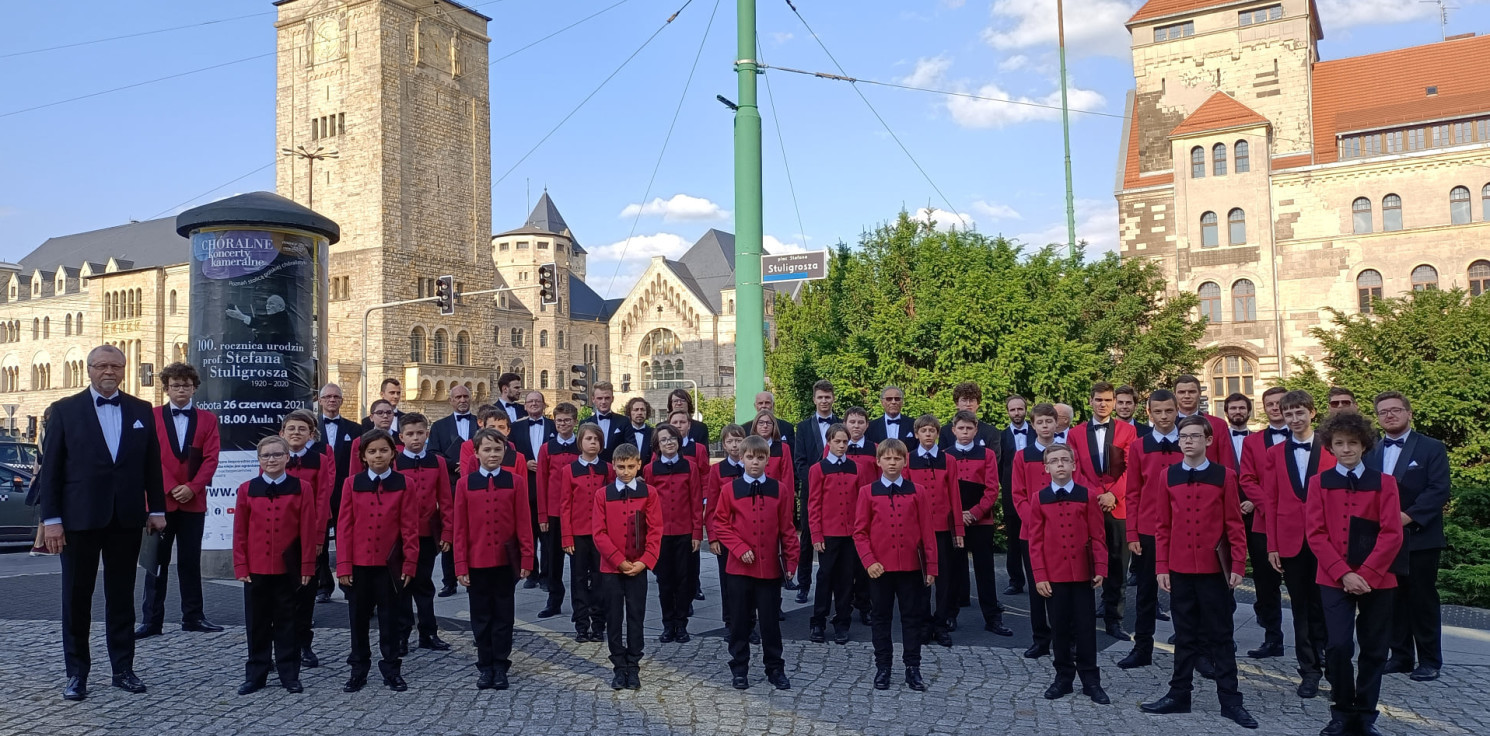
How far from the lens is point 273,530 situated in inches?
257

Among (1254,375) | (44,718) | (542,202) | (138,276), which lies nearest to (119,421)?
(44,718)

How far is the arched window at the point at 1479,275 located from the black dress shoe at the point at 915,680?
37.3 m

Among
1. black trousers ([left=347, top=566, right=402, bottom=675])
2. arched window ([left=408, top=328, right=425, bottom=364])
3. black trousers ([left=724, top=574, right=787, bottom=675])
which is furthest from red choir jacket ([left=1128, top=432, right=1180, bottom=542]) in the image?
arched window ([left=408, top=328, right=425, bottom=364])

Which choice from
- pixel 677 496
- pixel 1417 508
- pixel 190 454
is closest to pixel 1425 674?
pixel 1417 508

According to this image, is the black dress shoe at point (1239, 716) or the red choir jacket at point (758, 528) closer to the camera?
the black dress shoe at point (1239, 716)

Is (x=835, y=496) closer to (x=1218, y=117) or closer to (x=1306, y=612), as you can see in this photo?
(x=1306, y=612)

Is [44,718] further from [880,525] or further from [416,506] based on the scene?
[880,525]

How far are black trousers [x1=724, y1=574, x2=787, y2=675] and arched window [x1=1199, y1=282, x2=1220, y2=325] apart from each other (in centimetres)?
3659

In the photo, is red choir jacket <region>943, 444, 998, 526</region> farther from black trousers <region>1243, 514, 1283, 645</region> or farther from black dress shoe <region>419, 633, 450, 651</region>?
black dress shoe <region>419, 633, 450, 651</region>

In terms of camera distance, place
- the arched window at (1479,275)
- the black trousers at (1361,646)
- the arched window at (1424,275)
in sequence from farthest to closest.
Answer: the arched window at (1424,275)
the arched window at (1479,275)
the black trousers at (1361,646)

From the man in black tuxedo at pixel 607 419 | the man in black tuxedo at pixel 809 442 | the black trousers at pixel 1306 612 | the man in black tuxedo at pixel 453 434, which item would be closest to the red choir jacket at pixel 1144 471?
the black trousers at pixel 1306 612

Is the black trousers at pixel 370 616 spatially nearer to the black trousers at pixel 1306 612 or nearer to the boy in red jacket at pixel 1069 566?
the boy in red jacket at pixel 1069 566

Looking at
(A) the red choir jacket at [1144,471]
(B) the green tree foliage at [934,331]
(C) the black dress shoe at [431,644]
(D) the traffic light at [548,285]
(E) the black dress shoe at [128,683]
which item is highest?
(D) the traffic light at [548,285]

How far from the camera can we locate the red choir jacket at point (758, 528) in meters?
6.84
